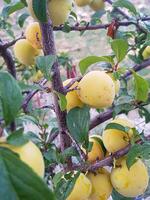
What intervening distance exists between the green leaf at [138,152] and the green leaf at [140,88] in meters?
0.11

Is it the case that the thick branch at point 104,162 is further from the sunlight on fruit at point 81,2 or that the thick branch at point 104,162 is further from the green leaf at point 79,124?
the sunlight on fruit at point 81,2

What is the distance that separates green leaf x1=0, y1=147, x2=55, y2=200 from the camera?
0.34 m

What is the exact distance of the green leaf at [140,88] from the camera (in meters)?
0.76

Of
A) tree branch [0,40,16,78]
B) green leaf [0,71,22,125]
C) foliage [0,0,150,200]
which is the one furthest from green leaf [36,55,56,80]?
tree branch [0,40,16,78]

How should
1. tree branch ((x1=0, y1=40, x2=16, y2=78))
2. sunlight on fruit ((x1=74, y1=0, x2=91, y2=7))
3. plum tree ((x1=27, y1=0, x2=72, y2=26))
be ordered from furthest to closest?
sunlight on fruit ((x1=74, y1=0, x2=91, y2=7)) → tree branch ((x1=0, y1=40, x2=16, y2=78)) → plum tree ((x1=27, y1=0, x2=72, y2=26))

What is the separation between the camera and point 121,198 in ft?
3.14

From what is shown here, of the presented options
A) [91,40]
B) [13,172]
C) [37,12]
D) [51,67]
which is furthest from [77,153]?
[91,40]

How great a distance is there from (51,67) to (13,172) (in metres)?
0.35

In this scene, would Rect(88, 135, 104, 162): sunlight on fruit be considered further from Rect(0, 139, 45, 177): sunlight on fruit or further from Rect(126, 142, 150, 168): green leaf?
Rect(0, 139, 45, 177): sunlight on fruit

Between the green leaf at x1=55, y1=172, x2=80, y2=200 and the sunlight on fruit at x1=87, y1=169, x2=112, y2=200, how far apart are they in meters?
0.07

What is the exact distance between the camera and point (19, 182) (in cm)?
35

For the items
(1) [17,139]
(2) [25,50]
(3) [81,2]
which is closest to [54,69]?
(1) [17,139]

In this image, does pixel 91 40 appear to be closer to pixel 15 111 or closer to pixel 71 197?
pixel 71 197

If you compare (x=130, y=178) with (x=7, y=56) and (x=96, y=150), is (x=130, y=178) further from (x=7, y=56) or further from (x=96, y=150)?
(x=7, y=56)
